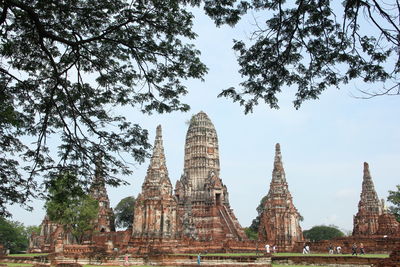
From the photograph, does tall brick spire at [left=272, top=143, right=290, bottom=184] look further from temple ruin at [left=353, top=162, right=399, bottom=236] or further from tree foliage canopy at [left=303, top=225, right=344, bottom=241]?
tree foliage canopy at [left=303, top=225, right=344, bottom=241]

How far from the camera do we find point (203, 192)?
46750 millimetres

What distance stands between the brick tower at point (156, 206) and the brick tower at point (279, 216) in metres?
10.2

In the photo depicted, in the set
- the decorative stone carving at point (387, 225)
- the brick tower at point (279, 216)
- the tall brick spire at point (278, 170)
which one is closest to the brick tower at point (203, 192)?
the brick tower at point (279, 216)

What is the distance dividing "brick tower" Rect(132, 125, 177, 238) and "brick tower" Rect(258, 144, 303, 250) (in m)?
10.2

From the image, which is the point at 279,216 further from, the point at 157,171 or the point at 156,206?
the point at 157,171

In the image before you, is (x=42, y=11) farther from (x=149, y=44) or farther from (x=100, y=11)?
(x=149, y=44)

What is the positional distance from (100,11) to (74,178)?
3983mm

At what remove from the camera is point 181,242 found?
3606 centimetres

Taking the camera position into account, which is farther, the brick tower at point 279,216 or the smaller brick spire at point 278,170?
the smaller brick spire at point 278,170

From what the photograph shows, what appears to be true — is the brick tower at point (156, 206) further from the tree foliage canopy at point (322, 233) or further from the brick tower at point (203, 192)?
the tree foliage canopy at point (322, 233)

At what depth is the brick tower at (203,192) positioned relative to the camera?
139ft

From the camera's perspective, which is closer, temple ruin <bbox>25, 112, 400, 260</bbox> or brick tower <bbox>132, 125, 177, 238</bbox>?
temple ruin <bbox>25, 112, 400, 260</bbox>

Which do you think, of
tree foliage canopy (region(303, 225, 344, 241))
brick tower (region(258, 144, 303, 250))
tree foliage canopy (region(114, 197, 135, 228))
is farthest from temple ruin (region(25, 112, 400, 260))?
tree foliage canopy (region(303, 225, 344, 241))

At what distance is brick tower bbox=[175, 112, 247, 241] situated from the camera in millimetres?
42444
